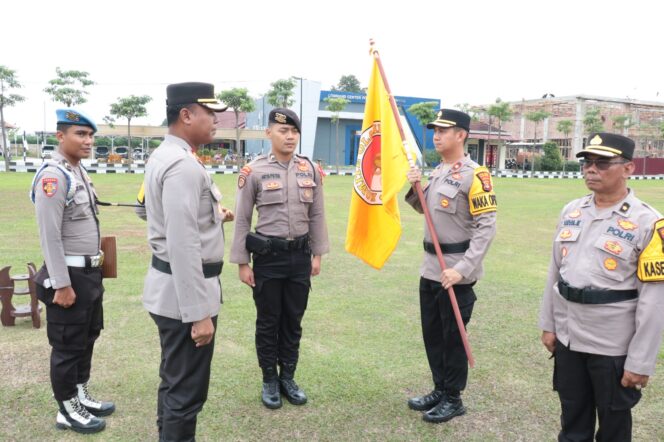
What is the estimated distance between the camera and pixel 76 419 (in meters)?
3.04

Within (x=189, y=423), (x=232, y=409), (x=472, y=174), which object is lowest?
(x=232, y=409)

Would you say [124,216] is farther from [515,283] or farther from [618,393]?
[618,393]

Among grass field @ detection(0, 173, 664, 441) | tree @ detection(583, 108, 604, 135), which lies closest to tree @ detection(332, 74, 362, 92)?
tree @ detection(583, 108, 604, 135)

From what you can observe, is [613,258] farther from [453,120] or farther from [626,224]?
[453,120]

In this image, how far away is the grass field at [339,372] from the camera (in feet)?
10.4

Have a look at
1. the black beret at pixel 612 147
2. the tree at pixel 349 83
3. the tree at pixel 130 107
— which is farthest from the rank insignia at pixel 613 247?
the tree at pixel 349 83

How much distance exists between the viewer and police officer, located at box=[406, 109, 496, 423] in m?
3.19

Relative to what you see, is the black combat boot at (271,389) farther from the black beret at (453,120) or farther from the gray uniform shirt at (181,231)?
the black beret at (453,120)

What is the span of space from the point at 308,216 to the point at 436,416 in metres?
1.57

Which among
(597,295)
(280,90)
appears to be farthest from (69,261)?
(280,90)

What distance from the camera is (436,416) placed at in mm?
3271

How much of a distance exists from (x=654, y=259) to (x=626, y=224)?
20 centimetres

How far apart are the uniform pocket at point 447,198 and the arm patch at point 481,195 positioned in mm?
92

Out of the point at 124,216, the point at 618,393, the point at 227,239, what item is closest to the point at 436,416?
the point at 618,393
